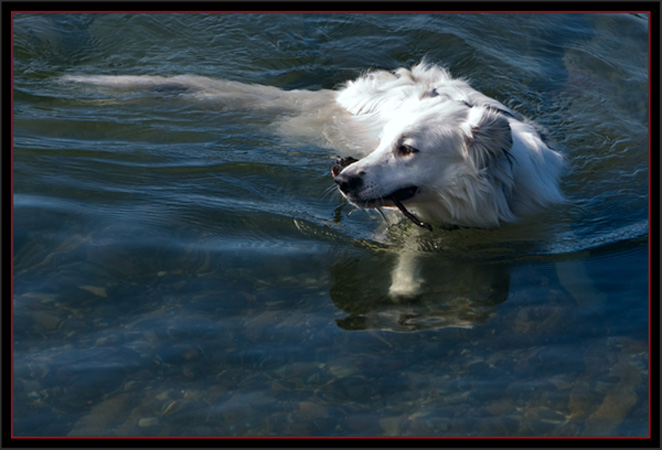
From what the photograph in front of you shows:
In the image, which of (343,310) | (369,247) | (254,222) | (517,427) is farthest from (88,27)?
(517,427)

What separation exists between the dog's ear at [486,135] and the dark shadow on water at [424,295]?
77 centimetres

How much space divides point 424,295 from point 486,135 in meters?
1.25

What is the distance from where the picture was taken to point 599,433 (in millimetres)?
3596

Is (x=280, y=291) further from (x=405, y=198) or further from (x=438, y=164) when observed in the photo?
(x=438, y=164)

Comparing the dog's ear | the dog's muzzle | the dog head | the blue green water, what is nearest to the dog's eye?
the dog head

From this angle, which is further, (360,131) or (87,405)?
(360,131)

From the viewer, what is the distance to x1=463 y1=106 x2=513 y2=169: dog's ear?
515cm

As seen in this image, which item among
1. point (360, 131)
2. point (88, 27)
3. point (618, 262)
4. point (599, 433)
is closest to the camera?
point (599, 433)

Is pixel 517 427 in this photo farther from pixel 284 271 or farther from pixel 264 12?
pixel 264 12

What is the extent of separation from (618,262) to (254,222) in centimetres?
262

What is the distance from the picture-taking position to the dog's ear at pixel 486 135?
515 centimetres

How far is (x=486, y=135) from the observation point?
5.16 meters

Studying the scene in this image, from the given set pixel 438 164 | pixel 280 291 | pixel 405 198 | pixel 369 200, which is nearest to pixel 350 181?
pixel 369 200

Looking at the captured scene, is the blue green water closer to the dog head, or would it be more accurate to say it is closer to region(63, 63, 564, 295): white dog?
region(63, 63, 564, 295): white dog
